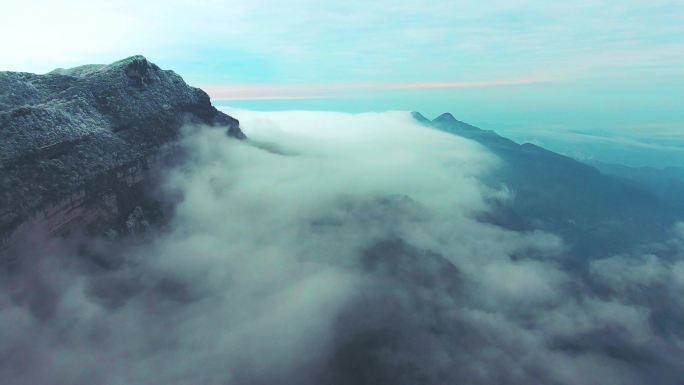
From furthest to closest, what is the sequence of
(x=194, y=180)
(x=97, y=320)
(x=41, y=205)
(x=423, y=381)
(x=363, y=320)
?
(x=194, y=180) → (x=363, y=320) → (x=423, y=381) → (x=97, y=320) → (x=41, y=205)

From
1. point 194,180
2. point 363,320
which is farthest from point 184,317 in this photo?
point 194,180

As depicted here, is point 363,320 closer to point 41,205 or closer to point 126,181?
point 126,181

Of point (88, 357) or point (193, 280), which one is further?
point (193, 280)

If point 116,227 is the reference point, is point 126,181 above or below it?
above

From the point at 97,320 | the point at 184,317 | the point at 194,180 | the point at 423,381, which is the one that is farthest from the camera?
the point at 194,180

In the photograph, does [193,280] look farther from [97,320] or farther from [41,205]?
[41,205]

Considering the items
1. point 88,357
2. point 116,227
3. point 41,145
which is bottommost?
point 88,357
